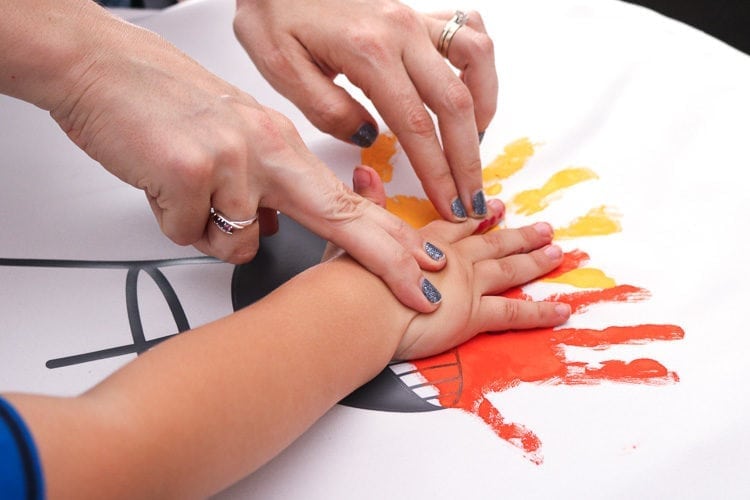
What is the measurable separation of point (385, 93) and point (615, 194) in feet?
0.93

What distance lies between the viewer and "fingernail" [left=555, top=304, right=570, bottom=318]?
0.74m

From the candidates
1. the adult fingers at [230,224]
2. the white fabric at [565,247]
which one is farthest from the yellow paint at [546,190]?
the adult fingers at [230,224]

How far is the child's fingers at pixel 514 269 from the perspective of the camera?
777mm

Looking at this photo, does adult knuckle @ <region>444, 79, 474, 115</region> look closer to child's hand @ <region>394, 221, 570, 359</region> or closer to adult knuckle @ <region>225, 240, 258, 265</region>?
child's hand @ <region>394, 221, 570, 359</region>

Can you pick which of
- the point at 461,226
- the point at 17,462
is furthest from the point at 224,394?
the point at 461,226

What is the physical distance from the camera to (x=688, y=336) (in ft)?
2.30

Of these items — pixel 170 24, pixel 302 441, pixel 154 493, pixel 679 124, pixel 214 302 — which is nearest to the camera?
pixel 154 493

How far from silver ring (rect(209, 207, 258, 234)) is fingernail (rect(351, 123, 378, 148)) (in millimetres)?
217

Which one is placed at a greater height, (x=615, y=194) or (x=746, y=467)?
(x=615, y=194)

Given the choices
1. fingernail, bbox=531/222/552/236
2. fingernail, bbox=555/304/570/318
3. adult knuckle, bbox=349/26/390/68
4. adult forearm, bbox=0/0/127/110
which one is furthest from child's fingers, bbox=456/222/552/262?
adult forearm, bbox=0/0/127/110

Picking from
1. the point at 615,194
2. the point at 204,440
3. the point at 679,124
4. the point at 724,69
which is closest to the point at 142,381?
the point at 204,440

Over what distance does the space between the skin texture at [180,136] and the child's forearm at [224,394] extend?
0.05 meters

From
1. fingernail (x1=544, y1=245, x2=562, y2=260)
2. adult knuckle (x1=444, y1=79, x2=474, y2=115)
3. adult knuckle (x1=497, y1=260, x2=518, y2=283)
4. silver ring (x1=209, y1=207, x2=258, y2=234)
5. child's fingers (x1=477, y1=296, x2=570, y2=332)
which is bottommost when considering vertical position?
silver ring (x1=209, y1=207, x2=258, y2=234)

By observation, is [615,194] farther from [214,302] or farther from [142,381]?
Result: [142,381]
